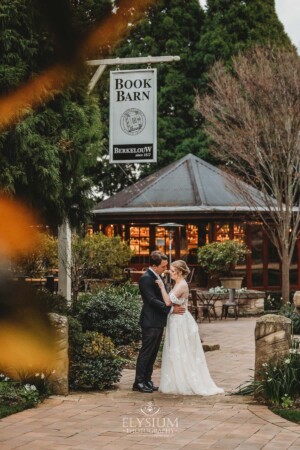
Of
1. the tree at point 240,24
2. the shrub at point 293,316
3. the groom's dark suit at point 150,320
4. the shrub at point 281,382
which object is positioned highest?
the tree at point 240,24

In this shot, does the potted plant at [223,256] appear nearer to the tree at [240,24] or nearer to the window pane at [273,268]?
the window pane at [273,268]

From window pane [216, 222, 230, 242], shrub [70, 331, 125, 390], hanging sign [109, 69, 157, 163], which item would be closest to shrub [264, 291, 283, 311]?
window pane [216, 222, 230, 242]

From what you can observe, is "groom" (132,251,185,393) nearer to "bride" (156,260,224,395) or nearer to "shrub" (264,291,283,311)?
"bride" (156,260,224,395)

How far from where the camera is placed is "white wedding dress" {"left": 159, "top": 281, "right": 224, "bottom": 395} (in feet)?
26.3

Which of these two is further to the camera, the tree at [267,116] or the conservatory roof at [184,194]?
the conservatory roof at [184,194]

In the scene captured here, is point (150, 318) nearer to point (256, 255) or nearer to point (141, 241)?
point (256, 255)

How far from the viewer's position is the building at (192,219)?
24.0 metres

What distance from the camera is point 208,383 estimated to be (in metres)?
8.09

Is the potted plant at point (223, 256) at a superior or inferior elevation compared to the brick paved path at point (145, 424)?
superior

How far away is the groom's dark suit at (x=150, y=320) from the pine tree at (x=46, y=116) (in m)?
6.81

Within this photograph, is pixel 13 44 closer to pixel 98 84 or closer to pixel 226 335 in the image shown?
pixel 98 84

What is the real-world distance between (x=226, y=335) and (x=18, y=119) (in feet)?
47.3

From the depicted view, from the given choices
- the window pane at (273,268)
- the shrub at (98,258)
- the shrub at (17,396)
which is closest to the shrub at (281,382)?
the shrub at (17,396)

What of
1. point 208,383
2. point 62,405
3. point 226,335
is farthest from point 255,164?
point 62,405
